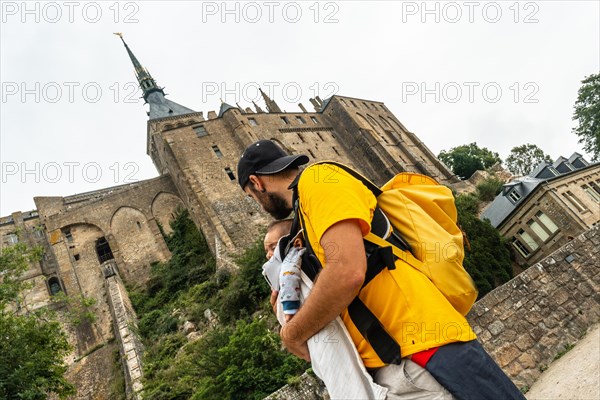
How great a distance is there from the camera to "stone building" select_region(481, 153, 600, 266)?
69.5ft

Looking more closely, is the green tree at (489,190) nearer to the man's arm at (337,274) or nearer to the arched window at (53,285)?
the man's arm at (337,274)

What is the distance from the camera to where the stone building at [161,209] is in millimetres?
22375

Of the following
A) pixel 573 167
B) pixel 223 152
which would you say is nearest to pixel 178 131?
pixel 223 152

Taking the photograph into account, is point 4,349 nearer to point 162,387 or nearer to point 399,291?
point 162,387

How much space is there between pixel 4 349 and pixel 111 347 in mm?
9604

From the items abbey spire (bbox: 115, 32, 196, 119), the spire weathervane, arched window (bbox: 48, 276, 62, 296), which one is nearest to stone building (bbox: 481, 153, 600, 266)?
abbey spire (bbox: 115, 32, 196, 119)

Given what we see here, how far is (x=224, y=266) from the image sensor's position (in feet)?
71.7

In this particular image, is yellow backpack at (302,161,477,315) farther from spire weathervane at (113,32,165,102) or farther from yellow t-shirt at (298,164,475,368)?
spire weathervane at (113,32,165,102)

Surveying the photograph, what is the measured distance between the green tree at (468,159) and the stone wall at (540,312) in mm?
45117

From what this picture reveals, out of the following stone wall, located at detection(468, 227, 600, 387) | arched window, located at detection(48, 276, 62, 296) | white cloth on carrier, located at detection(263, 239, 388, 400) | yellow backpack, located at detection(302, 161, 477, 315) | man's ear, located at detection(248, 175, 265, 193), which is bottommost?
stone wall, located at detection(468, 227, 600, 387)

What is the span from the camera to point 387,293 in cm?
190

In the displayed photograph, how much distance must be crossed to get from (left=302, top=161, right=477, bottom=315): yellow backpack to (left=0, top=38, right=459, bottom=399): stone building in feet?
54.7

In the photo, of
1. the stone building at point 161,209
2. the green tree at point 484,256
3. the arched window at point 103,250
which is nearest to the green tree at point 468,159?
the stone building at point 161,209

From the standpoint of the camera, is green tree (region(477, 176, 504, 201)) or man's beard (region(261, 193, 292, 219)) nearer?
man's beard (region(261, 193, 292, 219))
